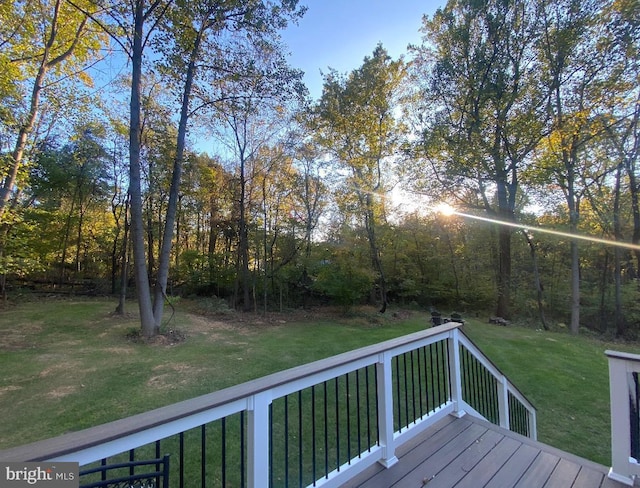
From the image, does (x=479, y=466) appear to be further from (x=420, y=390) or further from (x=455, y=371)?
(x=455, y=371)

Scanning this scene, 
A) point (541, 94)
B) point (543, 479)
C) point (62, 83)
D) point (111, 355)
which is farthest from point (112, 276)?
point (541, 94)

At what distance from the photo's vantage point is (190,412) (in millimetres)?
1065

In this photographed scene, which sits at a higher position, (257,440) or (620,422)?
(257,440)

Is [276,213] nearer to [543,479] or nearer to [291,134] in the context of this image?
[291,134]

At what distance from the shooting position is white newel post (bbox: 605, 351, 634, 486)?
6.28 ft

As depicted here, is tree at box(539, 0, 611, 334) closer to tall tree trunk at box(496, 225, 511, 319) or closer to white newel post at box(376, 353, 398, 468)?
tall tree trunk at box(496, 225, 511, 319)

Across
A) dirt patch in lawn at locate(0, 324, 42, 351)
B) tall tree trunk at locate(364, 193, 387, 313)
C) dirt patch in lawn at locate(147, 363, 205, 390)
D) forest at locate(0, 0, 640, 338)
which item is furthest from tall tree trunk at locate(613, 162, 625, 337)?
dirt patch in lawn at locate(0, 324, 42, 351)

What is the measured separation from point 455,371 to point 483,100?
945 centimetres

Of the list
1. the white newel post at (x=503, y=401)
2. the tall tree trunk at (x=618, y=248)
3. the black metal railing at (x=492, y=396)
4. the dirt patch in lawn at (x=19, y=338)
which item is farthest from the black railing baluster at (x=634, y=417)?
the tall tree trunk at (x=618, y=248)

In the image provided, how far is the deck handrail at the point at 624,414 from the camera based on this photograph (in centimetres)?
190

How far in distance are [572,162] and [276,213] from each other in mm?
9943

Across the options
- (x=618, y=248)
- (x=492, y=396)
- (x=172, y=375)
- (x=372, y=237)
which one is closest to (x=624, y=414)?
(x=492, y=396)

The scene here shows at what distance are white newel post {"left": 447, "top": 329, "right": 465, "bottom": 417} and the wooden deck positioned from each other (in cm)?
26

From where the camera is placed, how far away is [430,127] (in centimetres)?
994
